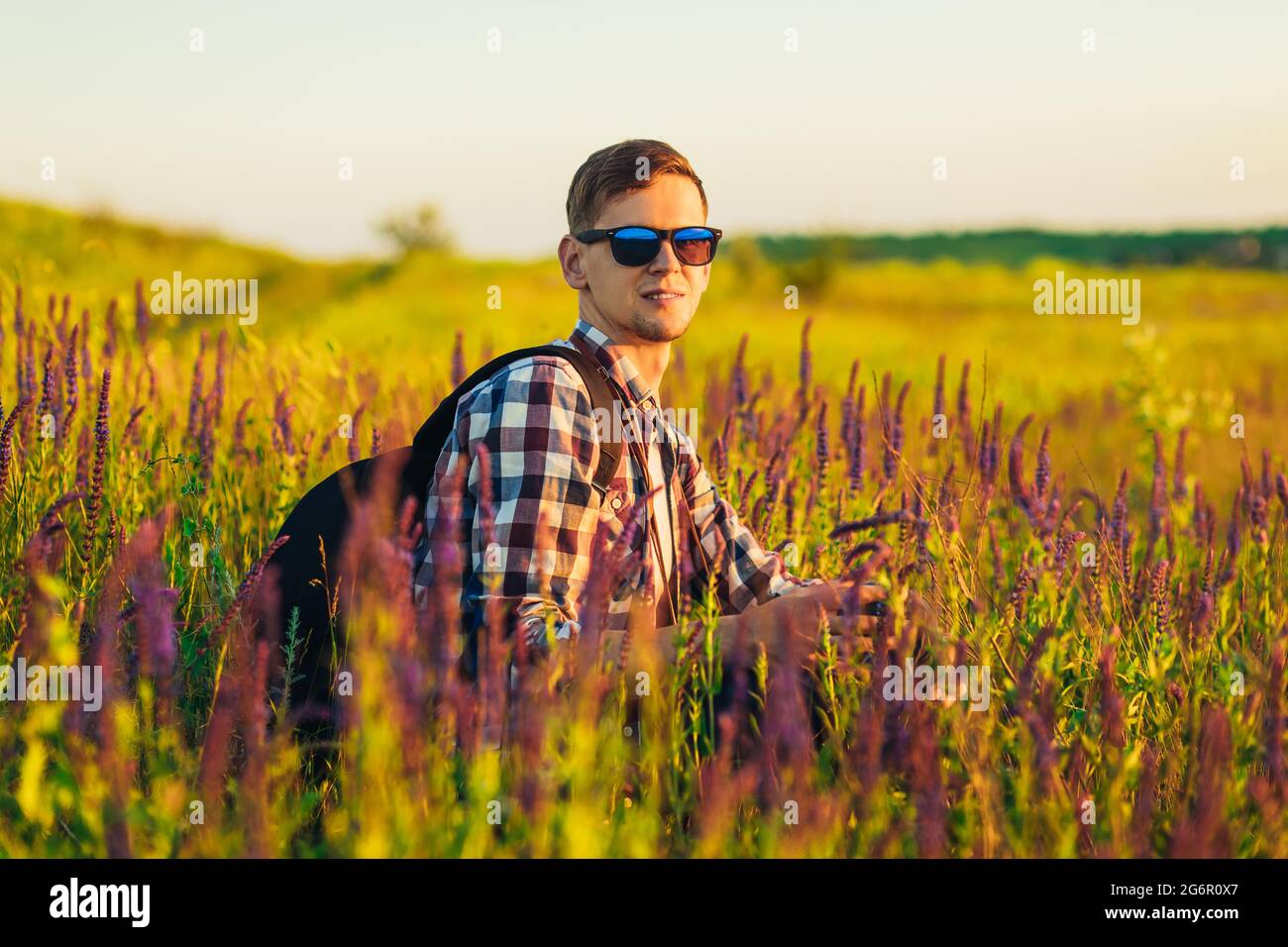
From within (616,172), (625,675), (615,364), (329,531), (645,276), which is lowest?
(625,675)

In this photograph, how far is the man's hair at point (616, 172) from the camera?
2.79m

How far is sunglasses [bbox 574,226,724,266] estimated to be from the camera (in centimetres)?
276

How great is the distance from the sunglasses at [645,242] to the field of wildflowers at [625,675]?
811 mm

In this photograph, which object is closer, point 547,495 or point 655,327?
point 547,495

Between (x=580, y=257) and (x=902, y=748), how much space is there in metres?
1.47

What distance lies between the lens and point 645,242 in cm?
276

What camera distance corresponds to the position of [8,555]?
3195mm

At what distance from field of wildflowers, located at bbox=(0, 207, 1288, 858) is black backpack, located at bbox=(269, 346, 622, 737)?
7 centimetres

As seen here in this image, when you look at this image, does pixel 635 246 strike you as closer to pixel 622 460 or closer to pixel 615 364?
pixel 615 364

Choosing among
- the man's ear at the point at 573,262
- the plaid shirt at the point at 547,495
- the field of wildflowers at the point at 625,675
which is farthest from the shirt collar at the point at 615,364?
the field of wildflowers at the point at 625,675

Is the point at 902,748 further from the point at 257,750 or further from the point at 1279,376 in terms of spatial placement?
the point at 1279,376

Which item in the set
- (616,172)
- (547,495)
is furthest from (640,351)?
(547,495)

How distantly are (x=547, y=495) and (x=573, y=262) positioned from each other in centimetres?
79

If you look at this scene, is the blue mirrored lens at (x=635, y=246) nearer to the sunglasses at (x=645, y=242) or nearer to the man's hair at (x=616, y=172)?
the sunglasses at (x=645, y=242)
